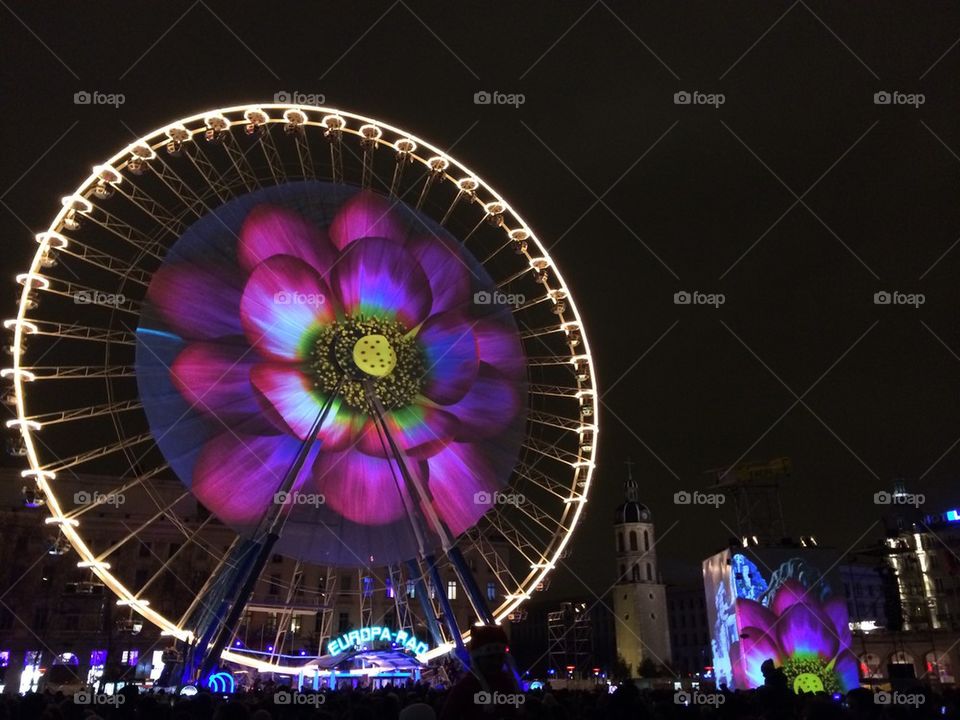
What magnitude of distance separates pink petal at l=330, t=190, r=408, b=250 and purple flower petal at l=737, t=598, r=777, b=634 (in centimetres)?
2945

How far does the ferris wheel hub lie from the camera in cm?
2391

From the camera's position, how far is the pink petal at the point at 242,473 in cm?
2253

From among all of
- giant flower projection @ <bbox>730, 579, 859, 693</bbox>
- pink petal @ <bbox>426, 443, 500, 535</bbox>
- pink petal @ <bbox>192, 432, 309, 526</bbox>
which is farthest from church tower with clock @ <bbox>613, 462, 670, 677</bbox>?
pink petal @ <bbox>192, 432, 309, 526</bbox>

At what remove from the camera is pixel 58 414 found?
868 inches

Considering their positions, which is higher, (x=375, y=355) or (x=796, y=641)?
(x=375, y=355)

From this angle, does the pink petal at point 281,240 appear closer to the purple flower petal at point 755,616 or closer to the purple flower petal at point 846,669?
the purple flower petal at point 755,616

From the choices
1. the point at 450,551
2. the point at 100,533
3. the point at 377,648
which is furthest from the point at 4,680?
the point at 450,551

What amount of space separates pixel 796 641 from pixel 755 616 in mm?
2438

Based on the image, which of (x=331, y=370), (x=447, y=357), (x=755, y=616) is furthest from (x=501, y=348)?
(x=755, y=616)

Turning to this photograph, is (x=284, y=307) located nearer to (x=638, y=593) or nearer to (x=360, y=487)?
(x=360, y=487)

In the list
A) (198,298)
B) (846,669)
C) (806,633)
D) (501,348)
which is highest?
(501,348)

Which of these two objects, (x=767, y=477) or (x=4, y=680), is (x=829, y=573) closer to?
(x=767, y=477)

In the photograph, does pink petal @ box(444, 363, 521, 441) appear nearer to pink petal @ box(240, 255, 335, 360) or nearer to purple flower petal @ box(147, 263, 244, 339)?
pink petal @ box(240, 255, 335, 360)

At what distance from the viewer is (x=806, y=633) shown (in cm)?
4188
